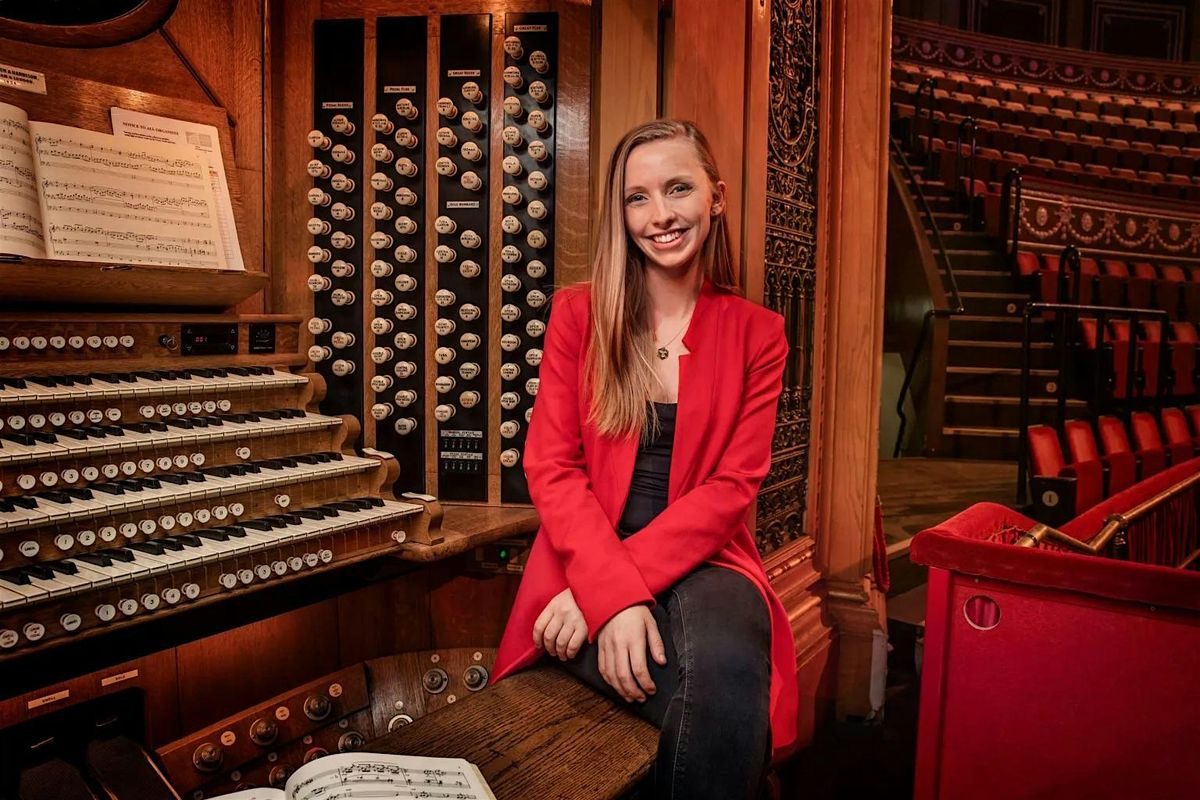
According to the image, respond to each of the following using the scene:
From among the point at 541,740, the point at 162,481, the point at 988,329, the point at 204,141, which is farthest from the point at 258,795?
the point at 988,329

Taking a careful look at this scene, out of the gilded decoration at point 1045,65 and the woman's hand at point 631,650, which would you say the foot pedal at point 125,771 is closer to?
the woman's hand at point 631,650

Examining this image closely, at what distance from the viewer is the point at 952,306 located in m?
6.66

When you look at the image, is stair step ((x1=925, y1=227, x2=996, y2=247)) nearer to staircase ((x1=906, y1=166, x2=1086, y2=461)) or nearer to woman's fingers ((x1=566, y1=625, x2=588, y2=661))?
staircase ((x1=906, y1=166, x2=1086, y2=461))

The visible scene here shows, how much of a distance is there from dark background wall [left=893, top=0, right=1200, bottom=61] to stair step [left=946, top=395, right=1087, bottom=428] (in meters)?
7.65

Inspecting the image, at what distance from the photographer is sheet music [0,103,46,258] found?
1740 millimetres

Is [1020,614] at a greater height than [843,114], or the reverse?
[843,114]

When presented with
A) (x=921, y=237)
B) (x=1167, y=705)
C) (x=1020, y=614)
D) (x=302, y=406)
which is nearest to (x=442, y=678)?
(x=302, y=406)

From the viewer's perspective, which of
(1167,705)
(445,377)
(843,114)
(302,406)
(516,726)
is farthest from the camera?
(843,114)

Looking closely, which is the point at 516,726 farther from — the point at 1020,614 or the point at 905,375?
the point at 905,375

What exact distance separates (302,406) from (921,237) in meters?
6.12

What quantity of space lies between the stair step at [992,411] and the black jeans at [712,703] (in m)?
5.26

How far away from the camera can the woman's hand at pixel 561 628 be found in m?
1.58

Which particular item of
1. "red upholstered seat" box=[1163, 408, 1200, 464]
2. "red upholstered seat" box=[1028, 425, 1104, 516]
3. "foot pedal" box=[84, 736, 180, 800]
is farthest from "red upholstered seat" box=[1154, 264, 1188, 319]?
"foot pedal" box=[84, 736, 180, 800]

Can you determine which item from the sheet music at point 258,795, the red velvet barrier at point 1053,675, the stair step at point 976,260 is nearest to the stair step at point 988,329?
the stair step at point 976,260
